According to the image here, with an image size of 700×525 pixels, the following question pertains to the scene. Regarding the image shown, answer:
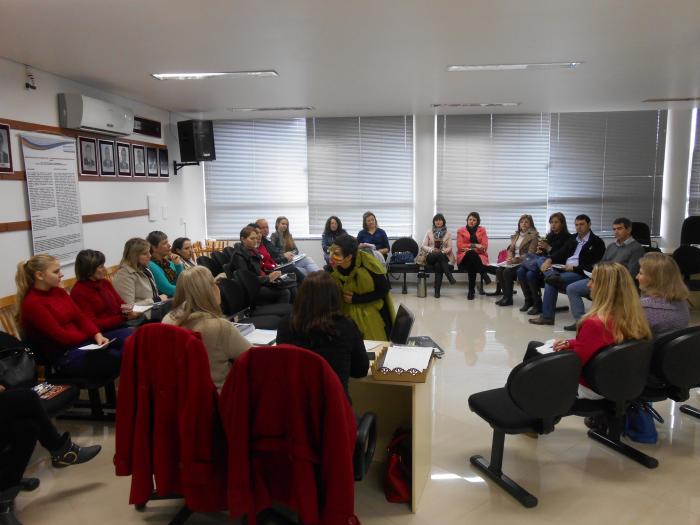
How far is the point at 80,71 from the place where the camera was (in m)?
4.70

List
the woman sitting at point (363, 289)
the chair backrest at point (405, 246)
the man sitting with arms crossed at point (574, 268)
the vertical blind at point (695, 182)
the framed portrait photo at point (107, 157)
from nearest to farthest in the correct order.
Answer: the woman sitting at point (363, 289) → the framed portrait photo at point (107, 157) → the man sitting with arms crossed at point (574, 268) → the vertical blind at point (695, 182) → the chair backrest at point (405, 246)

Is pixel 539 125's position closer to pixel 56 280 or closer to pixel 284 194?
pixel 284 194

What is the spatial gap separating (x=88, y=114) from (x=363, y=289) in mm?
3448

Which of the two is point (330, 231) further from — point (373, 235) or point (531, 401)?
point (531, 401)

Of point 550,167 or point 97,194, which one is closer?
point 97,194

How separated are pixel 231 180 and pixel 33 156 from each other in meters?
4.37

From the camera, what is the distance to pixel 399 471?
2680mm

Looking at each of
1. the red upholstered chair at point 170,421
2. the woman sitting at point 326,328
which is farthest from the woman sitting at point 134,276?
the woman sitting at point 326,328

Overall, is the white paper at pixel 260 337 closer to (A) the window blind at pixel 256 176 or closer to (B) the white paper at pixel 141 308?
(B) the white paper at pixel 141 308

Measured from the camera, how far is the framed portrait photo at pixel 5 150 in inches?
163

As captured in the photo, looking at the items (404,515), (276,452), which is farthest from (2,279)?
(404,515)

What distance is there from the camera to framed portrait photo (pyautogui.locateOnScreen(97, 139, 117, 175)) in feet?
18.2

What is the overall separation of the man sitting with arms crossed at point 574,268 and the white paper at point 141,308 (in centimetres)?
446

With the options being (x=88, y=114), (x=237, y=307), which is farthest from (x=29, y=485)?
(x=88, y=114)
